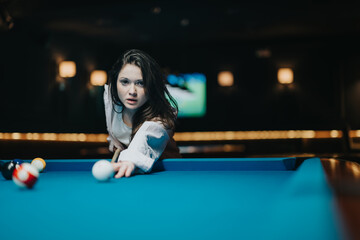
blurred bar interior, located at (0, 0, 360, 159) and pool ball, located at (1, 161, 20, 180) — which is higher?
blurred bar interior, located at (0, 0, 360, 159)

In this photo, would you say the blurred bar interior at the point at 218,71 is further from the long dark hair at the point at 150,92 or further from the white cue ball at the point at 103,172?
the white cue ball at the point at 103,172

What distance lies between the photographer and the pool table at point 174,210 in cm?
71

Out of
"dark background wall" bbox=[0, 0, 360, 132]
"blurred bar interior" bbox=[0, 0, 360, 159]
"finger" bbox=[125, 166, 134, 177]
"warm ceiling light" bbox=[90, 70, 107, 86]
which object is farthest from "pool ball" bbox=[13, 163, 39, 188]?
"warm ceiling light" bbox=[90, 70, 107, 86]

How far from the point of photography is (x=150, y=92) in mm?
2650

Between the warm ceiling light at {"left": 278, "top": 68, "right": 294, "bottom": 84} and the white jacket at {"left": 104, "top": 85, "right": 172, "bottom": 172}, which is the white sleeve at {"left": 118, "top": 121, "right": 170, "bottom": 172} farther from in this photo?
the warm ceiling light at {"left": 278, "top": 68, "right": 294, "bottom": 84}

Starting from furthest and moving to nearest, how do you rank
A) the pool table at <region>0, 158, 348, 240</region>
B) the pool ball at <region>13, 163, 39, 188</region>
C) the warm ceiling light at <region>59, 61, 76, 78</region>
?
the warm ceiling light at <region>59, 61, 76, 78</region> → the pool ball at <region>13, 163, 39, 188</region> → the pool table at <region>0, 158, 348, 240</region>

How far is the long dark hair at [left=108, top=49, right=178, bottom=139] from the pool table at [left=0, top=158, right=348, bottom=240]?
3.18 feet

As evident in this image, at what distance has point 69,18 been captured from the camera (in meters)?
7.00

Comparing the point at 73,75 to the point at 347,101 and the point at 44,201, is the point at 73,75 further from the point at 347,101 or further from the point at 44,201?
the point at 44,201

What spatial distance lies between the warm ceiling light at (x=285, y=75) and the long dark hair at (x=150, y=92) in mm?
5671

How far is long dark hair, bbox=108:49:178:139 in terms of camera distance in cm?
263

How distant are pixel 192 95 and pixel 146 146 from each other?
19.3 ft

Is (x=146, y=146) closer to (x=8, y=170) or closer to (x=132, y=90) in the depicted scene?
(x=132, y=90)

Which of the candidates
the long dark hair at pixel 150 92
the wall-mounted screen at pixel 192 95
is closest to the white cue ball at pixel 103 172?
the long dark hair at pixel 150 92
